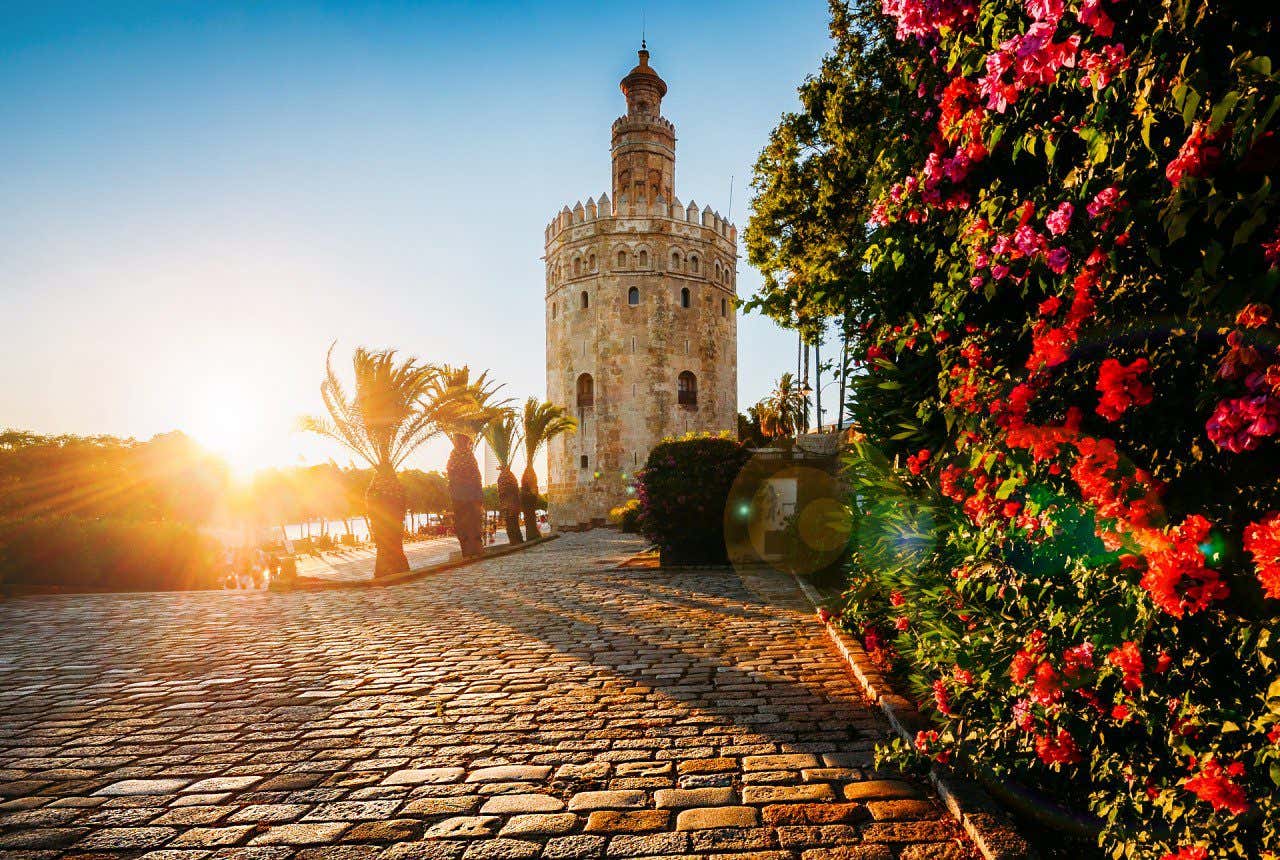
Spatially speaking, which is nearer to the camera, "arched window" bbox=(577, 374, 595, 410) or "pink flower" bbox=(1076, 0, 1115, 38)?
"pink flower" bbox=(1076, 0, 1115, 38)

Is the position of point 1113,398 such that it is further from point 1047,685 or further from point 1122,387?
point 1047,685

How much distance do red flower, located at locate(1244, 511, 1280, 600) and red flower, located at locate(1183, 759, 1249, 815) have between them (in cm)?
57

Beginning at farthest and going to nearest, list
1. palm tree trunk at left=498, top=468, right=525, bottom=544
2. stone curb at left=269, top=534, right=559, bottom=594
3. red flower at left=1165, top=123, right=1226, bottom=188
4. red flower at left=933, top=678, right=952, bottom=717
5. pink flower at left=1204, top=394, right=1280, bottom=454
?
1. palm tree trunk at left=498, top=468, right=525, bottom=544
2. stone curb at left=269, top=534, right=559, bottom=594
3. red flower at left=933, top=678, right=952, bottom=717
4. red flower at left=1165, top=123, right=1226, bottom=188
5. pink flower at left=1204, top=394, right=1280, bottom=454

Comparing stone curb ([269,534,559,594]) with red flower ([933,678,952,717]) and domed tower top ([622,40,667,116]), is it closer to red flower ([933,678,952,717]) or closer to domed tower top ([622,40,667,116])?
red flower ([933,678,952,717])

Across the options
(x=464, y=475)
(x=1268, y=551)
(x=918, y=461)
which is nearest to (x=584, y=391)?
(x=464, y=475)

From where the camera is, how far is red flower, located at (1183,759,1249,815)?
1.79m

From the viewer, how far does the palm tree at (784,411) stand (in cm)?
4012

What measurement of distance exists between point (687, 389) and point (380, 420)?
77.2 ft

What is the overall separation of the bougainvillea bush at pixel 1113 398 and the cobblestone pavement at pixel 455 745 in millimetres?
762

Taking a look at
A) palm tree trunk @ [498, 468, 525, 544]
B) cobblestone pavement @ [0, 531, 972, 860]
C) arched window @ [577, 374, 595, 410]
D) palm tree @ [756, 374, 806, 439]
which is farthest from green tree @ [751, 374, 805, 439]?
cobblestone pavement @ [0, 531, 972, 860]

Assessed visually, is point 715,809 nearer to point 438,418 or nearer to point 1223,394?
point 1223,394

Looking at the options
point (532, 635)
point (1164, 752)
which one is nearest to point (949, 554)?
point (1164, 752)

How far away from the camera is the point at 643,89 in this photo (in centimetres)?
3559

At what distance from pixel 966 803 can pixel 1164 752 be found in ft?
2.93
